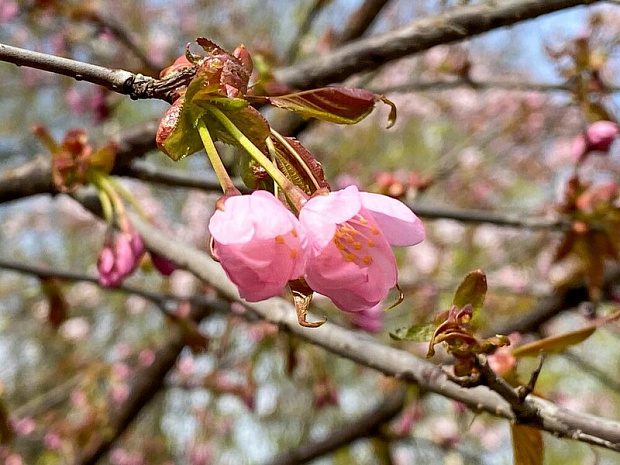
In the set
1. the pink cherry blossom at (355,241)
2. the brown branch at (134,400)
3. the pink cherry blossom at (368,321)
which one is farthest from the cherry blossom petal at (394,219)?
the brown branch at (134,400)

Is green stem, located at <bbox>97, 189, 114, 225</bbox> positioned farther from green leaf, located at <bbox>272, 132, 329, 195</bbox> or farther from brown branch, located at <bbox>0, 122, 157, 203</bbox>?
green leaf, located at <bbox>272, 132, 329, 195</bbox>

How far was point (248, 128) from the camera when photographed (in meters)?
0.51

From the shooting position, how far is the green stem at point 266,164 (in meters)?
0.48

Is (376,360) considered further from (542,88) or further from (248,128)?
(542,88)

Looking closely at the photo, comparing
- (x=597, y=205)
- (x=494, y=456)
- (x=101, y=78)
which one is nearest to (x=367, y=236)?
(x=101, y=78)

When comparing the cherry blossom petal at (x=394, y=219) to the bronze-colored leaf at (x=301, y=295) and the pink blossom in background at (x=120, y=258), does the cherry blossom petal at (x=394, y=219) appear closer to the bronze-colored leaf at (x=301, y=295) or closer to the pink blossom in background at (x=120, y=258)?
the bronze-colored leaf at (x=301, y=295)

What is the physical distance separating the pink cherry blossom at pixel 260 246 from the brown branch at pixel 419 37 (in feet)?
1.88

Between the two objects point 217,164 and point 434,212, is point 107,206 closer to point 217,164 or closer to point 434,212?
point 217,164

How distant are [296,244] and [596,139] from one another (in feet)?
3.34

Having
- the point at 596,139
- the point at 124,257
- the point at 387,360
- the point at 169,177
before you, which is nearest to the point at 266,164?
the point at 387,360

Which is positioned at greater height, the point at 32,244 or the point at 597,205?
the point at 597,205

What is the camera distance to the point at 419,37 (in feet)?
3.10

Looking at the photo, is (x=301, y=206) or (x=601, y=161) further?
(x=601, y=161)

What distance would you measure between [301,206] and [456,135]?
515cm
